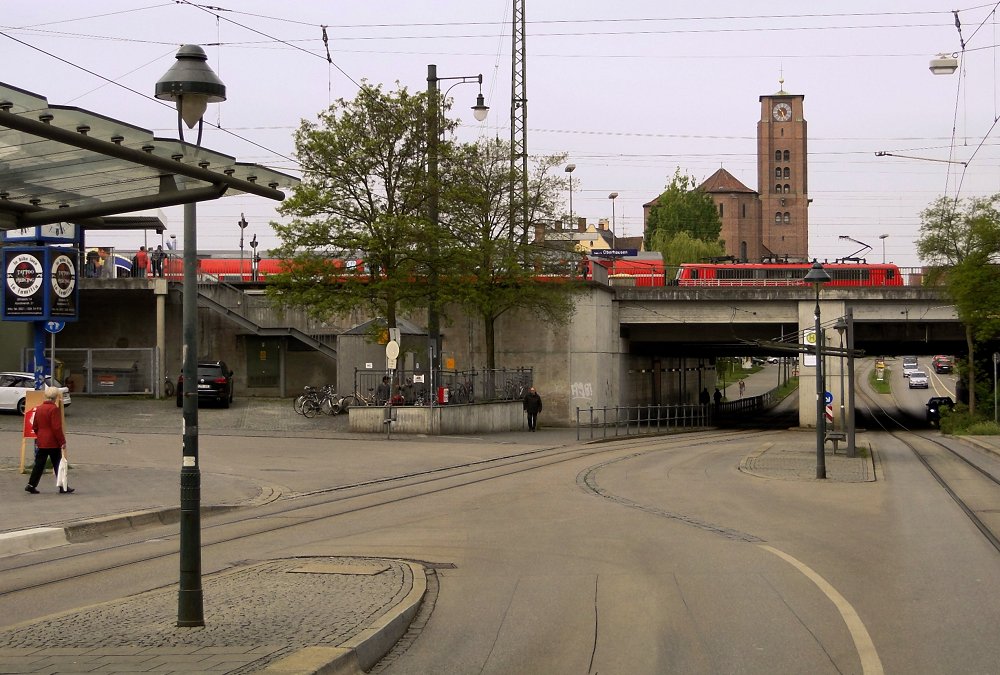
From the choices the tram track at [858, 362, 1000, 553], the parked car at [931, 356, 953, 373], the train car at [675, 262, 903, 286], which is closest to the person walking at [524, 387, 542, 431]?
the tram track at [858, 362, 1000, 553]

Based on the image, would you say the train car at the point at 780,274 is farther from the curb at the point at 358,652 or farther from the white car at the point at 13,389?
the curb at the point at 358,652

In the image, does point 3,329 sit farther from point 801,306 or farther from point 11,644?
point 11,644

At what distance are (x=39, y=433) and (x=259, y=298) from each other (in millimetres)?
29127

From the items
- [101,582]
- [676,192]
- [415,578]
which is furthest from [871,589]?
[676,192]

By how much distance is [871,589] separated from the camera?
1059 centimetres

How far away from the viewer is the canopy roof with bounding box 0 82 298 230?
649 cm

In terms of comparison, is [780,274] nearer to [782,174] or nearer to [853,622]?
[853,622]

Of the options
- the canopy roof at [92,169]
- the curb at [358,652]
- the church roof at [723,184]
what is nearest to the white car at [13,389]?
the canopy roof at [92,169]

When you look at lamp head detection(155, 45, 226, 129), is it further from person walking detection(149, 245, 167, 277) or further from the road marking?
person walking detection(149, 245, 167, 277)

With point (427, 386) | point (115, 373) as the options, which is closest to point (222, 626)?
point (427, 386)

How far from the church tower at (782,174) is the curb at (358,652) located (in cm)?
14276

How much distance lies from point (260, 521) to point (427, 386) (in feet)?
63.8

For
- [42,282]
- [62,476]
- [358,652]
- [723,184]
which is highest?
[723,184]

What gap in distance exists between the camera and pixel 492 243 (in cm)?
3934
